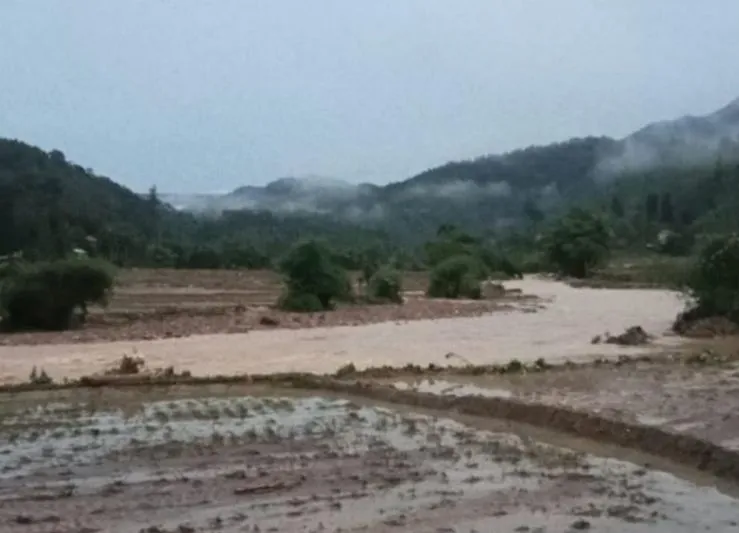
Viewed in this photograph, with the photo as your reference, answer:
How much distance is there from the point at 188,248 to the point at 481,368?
53547 millimetres

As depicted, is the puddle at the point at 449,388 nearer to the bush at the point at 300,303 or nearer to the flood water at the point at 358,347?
the flood water at the point at 358,347

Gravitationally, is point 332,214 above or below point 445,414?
above

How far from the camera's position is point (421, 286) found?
170 ft

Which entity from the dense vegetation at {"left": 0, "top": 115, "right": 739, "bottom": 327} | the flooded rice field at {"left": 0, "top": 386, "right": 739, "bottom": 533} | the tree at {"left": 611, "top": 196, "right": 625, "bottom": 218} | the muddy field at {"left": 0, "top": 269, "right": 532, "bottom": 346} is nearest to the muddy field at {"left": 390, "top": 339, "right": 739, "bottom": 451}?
the flooded rice field at {"left": 0, "top": 386, "right": 739, "bottom": 533}

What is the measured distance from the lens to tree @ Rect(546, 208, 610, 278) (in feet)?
196

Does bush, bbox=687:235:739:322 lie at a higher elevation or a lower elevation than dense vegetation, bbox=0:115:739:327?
lower

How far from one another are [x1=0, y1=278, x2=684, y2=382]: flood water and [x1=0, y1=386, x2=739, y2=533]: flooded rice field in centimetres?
562

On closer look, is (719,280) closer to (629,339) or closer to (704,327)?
(704,327)

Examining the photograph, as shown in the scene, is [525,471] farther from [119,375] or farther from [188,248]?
[188,248]

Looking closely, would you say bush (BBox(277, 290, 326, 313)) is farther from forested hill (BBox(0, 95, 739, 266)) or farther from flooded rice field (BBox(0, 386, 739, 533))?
flooded rice field (BBox(0, 386, 739, 533))

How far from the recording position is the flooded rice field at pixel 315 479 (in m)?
6.80

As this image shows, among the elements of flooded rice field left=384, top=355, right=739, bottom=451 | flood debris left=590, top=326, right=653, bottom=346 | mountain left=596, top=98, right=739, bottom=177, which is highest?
mountain left=596, top=98, right=739, bottom=177

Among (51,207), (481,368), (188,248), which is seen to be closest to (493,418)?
(481,368)

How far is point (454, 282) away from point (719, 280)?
19.2 meters
